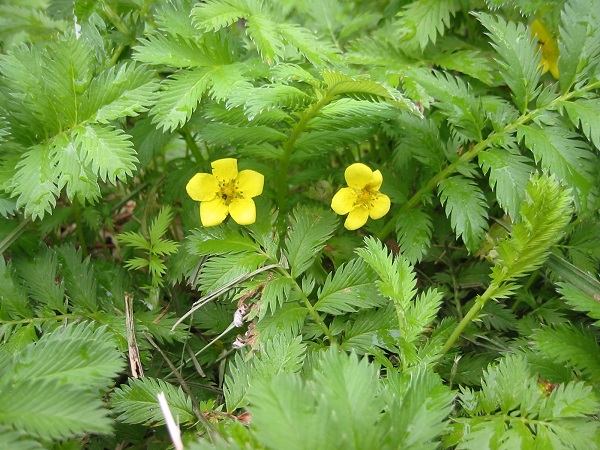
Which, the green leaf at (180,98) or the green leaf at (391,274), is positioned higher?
the green leaf at (180,98)

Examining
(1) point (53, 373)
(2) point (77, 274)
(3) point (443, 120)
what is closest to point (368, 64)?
(3) point (443, 120)

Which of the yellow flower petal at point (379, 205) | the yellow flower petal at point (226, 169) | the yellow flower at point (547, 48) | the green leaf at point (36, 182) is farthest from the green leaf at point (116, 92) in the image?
the yellow flower at point (547, 48)

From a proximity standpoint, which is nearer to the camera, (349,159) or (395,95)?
(395,95)

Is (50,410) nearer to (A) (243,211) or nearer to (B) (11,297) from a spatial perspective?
(B) (11,297)

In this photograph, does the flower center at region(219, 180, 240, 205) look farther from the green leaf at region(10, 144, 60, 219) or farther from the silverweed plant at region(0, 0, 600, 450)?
the green leaf at region(10, 144, 60, 219)

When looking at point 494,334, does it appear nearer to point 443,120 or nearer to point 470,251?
point 470,251

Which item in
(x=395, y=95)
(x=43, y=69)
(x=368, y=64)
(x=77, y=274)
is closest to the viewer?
(x=395, y=95)

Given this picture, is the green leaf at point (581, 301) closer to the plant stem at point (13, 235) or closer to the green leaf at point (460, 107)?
the green leaf at point (460, 107)
